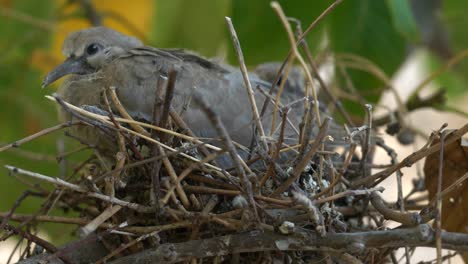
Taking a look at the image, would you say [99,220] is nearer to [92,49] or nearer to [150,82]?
[150,82]

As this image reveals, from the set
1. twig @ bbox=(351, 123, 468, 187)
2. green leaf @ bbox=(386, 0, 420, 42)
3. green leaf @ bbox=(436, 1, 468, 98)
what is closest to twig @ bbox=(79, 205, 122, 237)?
twig @ bbox=(351, 123, 468, 187)

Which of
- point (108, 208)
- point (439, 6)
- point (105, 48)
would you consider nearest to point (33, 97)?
point (105, 48)

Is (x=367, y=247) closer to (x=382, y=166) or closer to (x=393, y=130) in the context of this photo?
(x=382, y=166)

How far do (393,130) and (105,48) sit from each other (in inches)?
29.5

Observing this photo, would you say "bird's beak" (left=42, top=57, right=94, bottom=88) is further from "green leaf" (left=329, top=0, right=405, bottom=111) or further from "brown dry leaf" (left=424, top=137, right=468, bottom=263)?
"brown dry leaf" (left=424, top=137, right=468, bottom=263)

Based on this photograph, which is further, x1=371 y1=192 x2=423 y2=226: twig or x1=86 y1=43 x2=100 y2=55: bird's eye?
x1=86 y1=43 x2=100 y2=55: bird's eye

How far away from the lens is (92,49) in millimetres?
1722

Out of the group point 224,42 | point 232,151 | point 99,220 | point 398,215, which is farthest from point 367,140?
point 224,42

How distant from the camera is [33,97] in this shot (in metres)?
2.21

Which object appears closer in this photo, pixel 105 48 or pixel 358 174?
pixel 358 174

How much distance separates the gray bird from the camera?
1.47 m

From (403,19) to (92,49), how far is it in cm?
75

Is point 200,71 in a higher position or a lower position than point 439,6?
lower

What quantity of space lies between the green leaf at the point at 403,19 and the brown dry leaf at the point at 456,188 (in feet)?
1.31
